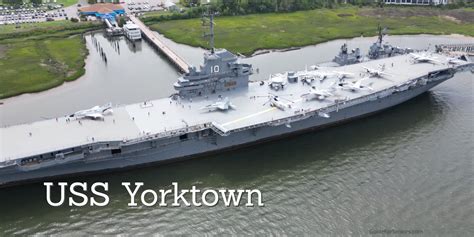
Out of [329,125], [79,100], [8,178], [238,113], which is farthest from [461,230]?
[79,100]

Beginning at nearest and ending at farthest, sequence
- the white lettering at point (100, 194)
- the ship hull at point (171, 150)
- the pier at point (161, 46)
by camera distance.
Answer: the white lettering at point (100, 194)
the ship hull at point (171, 150)
the pier at point (161, 46)

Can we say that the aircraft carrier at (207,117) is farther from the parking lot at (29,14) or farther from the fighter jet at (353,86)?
the parking lot at (29,14)

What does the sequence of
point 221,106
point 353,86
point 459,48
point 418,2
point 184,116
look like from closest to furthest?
point 184,116
point 221,106
point 353,86
point 459,48
point 418,2

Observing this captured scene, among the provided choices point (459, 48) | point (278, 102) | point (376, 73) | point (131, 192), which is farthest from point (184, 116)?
point (459, 48)

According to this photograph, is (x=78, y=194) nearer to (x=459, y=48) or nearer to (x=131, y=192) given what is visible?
(x=131, y=192)

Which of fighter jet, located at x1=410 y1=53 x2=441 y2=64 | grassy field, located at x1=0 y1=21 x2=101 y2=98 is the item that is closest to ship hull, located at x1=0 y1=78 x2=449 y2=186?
fighter jet, located at x1=410 y1=53 x2=441 y2=64

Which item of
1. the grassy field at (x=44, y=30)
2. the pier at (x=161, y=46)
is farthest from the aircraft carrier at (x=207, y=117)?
the grassy field at (x=44, y=30)
